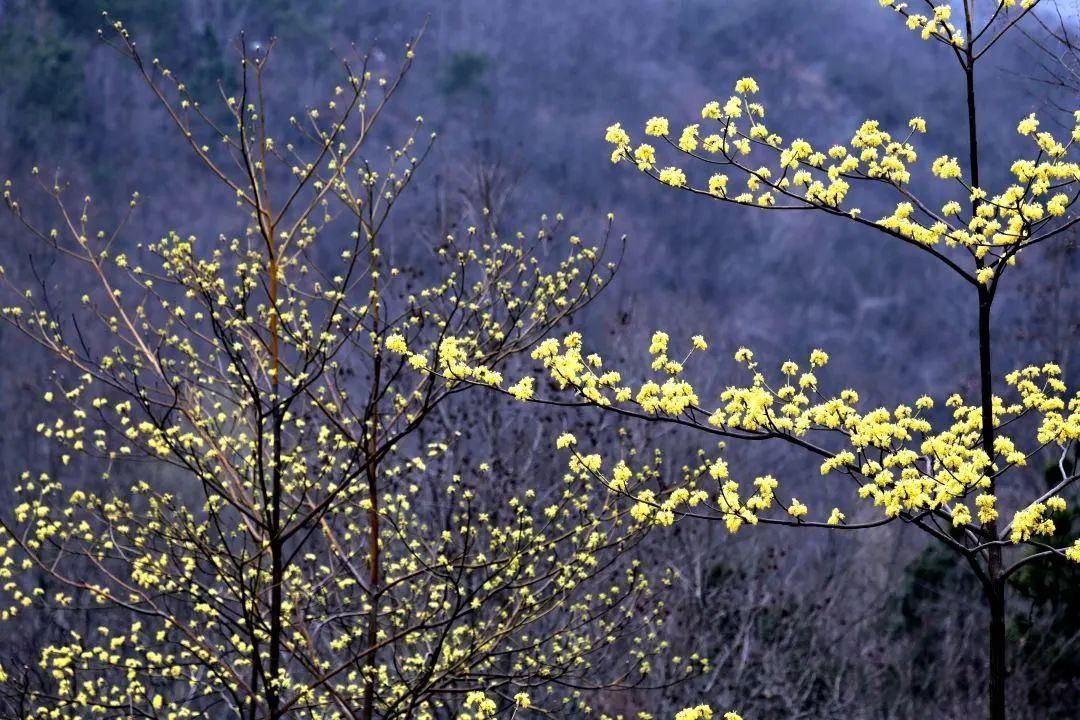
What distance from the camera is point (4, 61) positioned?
112 feet

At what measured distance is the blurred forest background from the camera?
82.1 feet

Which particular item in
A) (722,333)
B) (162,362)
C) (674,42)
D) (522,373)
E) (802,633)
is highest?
(674,42)

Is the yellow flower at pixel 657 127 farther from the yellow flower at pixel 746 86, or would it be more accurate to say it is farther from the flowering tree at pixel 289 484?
the flowering tree at pixel 289 484

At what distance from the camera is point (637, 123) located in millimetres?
44031

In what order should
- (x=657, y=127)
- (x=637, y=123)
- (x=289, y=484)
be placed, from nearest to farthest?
(x=657, y=127)
(x=289, y=484)
(x=637, y=123)

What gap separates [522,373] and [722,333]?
60.9 ft

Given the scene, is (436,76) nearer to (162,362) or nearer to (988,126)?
(988,126)

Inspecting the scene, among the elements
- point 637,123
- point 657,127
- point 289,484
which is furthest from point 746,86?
point 637,123

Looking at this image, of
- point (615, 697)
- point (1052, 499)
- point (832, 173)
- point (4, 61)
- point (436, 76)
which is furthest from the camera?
point (436, 76)

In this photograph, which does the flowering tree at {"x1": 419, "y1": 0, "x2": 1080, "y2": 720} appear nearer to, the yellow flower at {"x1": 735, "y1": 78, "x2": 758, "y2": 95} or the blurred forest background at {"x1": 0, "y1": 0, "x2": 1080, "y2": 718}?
the yellow flower at {"x1": 735, "y1": 78, "x2": 758, "y2": 95}

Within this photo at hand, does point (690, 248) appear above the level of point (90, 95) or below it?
below

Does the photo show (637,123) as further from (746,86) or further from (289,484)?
(746,86)

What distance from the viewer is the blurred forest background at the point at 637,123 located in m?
25.0

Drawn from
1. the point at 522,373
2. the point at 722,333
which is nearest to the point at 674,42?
the point at 722,333
